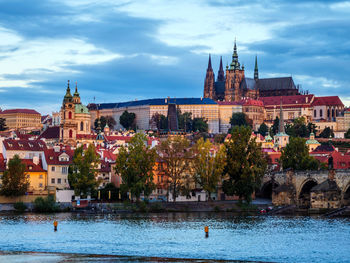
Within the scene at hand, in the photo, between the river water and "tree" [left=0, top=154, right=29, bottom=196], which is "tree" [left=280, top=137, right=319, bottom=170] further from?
"tree" [left=0, top=154, right=29, bottom=196]

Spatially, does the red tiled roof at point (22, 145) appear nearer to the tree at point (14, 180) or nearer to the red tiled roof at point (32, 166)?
the red tiled roof at point (32, 166)

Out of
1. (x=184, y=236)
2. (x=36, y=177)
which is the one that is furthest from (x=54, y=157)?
(x=184, y=236)

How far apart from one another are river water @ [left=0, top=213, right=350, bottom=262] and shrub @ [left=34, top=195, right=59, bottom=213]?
3.29 m

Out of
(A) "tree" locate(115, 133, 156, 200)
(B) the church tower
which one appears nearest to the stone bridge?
(A) "tree" locate(115, 133, 156, 200)

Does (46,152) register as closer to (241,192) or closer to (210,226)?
(241,192)

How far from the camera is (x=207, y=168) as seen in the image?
9312 cm

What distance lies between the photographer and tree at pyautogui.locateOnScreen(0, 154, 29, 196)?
8962 cm

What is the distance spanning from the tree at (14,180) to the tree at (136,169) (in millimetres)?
10277

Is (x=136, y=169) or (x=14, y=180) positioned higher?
(x=136, y=169)

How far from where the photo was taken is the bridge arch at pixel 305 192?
94.0 meters

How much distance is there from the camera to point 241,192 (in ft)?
302

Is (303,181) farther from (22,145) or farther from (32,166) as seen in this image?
(22,145)

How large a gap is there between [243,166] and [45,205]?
22.4 metres

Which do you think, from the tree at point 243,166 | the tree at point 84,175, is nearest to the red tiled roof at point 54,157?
the tree at point 84,175
